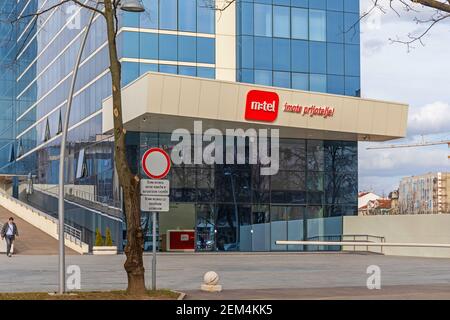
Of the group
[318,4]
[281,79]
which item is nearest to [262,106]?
[281,79]

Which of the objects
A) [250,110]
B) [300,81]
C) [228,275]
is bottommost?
[228,275]

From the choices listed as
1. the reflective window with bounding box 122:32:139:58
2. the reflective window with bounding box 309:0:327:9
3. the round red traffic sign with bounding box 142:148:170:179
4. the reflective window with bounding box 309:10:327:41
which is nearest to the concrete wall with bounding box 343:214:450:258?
the reflective window with bounding box 309:10:327:41

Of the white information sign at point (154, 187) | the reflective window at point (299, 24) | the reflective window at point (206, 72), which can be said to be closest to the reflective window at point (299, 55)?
the reflective window at point (299, 24)

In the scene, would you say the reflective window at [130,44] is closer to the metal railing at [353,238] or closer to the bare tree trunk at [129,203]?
the metal railing at [353,238]

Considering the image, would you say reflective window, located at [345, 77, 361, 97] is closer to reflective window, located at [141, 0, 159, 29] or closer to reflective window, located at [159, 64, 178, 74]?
reflective window, located at [159, 64, 178, 74]

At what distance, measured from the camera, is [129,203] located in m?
16.9

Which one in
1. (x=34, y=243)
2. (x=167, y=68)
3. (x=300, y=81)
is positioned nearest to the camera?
(x=34, y=243)

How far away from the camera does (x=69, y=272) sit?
83.8ft

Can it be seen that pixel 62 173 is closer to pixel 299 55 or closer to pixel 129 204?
pixel 129 204

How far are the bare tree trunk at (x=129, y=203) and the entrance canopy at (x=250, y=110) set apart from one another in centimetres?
2080

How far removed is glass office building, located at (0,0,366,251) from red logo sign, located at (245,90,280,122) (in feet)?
10.3

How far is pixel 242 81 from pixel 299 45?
14.4 feet
